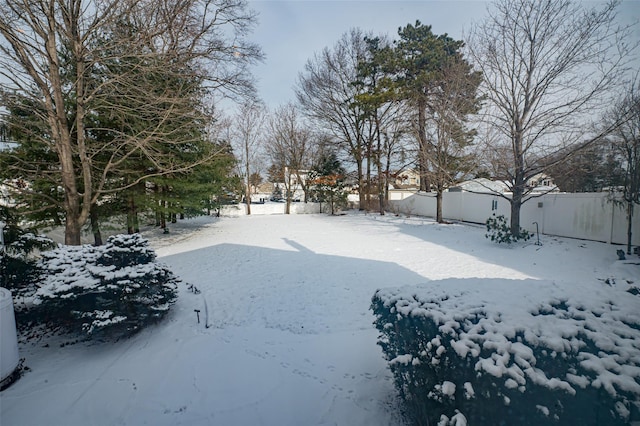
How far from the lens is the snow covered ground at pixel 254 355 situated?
240 centimetres

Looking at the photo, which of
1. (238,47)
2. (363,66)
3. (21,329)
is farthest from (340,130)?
(21,329)

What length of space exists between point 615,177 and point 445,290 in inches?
373

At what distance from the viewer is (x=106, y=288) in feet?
11.3

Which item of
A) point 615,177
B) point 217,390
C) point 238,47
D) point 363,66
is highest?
point 363,66

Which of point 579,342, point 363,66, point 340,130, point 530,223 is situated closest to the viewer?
point 579,342

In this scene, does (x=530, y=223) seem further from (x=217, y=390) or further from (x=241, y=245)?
(x=217, y=390)

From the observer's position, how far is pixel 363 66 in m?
18.6

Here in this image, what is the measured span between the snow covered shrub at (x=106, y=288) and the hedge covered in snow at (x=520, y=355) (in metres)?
3.44

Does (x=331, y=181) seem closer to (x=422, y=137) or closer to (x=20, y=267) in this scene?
(x=422, y=137)

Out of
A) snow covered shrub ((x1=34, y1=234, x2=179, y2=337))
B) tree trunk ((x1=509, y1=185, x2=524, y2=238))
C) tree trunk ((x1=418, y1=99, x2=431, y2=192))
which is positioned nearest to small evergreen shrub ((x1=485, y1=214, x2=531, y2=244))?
tree trunk ((x1=509, y1=185, x2=524, y2=238))

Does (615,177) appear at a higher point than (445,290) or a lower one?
higher

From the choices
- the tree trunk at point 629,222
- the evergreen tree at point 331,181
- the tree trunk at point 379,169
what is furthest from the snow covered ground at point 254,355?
the evergreen tree at point 331,181

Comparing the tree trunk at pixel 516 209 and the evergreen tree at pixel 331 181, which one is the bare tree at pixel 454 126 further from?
the evergreen tree at pixel 331 181

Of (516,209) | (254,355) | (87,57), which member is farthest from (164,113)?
(516,209)
